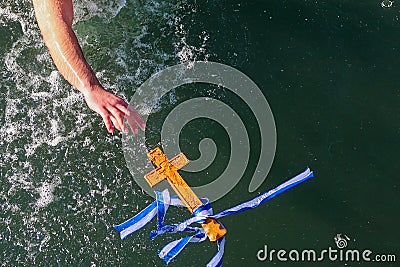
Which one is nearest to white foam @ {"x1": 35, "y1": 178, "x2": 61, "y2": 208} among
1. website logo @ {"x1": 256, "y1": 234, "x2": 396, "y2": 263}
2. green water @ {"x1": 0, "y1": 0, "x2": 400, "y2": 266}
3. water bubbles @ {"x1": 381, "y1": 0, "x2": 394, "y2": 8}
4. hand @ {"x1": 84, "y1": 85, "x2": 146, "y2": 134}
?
green water @ {"x1": 0, "y1": 0, "x2": 400, "y2": 266}

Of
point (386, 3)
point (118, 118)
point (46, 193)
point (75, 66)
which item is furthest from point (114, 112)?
point (386, 3)

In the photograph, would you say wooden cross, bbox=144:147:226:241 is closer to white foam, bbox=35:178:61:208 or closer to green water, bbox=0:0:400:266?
green water, bbox=0:0:400:266

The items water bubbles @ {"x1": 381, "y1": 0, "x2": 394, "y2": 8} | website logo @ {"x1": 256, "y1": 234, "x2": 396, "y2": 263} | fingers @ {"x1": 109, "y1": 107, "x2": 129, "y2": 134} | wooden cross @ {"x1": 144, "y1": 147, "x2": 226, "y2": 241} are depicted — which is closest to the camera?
A: fingers @ {"x1": 109, "y1": 107, "x2": 129, "y2": 134}

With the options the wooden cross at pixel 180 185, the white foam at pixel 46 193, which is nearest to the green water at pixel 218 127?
the white foam at pixel 46 193

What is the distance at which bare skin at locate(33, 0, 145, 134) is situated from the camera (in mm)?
1779

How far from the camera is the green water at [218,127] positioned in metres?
2.33

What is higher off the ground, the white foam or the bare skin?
the bare skin

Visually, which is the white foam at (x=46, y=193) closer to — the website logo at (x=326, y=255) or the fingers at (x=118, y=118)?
the fingers at (x=118, y=118)

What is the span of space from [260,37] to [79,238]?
1.18 metres

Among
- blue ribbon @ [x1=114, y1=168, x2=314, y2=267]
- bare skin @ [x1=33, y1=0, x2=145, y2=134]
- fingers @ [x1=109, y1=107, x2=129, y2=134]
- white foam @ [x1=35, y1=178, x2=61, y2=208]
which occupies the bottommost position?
blue ribbon @ [x1=114, y1=168, x2=314, y2=267]

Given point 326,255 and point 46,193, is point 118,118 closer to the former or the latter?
point 46,193

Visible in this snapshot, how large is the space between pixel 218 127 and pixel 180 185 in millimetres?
535

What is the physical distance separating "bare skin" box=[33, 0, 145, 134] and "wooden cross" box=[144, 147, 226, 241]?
267 mm

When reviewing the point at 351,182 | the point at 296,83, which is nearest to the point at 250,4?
the point at 296,83
